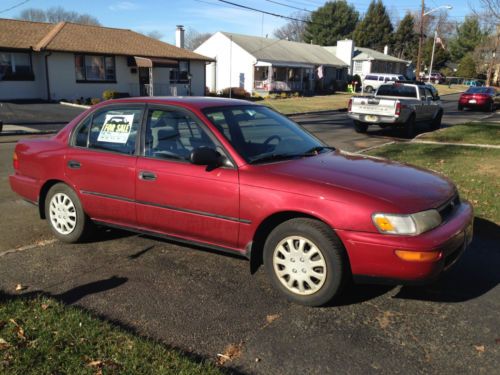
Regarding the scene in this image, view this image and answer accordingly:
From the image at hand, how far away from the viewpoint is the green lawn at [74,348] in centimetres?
278

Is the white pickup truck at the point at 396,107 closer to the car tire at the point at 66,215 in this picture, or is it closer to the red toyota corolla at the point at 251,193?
the red toyota corolla at the point at 251,193

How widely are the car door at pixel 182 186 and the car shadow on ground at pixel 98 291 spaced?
68cm

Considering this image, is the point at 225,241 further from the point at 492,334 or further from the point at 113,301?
the point at 492,334

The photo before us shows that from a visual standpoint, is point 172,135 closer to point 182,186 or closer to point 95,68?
point 182,186

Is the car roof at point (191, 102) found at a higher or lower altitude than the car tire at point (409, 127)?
higher

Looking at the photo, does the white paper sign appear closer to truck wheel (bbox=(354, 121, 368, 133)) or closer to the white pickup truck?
the white pickup truck

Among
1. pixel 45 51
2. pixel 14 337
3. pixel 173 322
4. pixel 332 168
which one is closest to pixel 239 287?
pixel 173 322

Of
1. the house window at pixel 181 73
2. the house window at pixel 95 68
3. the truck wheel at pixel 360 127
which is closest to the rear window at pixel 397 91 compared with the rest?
the truck wheel at pixel 360 127

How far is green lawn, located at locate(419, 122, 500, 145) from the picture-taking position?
13327 mm

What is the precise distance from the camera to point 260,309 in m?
3.71

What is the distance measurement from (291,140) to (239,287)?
153cm

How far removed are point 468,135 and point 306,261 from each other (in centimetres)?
1257

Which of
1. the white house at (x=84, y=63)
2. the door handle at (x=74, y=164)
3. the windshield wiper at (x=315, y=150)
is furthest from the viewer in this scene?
the white house at (x=84, y=63)

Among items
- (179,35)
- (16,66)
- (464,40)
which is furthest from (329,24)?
(16,66)
